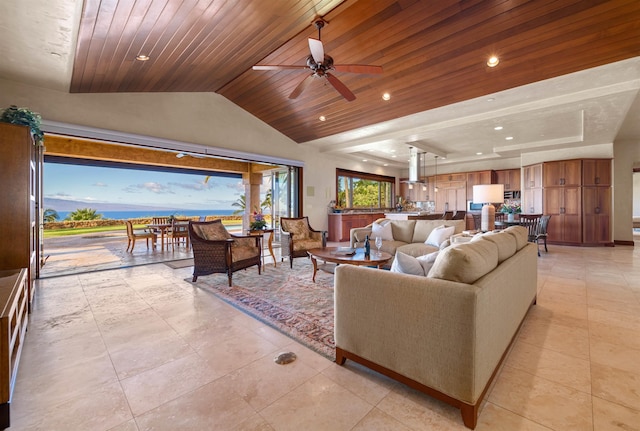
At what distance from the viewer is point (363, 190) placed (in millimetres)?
10531

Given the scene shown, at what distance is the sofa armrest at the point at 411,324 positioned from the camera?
4.41 feet

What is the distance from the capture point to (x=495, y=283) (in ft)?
5.09

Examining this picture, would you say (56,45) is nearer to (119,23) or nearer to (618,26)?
(119,23)

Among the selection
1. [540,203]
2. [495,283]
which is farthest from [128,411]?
[540,203]

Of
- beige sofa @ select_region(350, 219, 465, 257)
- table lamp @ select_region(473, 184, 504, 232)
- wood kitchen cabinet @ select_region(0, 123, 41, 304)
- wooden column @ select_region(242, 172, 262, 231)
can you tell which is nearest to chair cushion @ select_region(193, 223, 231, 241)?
wood kitchen cabinet @ select_region(0, 123, 41, 304)

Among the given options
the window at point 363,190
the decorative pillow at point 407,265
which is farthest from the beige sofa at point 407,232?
the window at point 363,190

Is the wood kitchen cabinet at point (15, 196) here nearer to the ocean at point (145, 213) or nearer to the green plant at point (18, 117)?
the green plant at point (18, 117)

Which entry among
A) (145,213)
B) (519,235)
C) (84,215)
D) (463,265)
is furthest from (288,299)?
(145,213)

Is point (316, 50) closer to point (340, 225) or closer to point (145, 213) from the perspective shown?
point (340, 225)

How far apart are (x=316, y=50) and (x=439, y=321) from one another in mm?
2769

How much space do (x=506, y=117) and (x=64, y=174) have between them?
585 inches

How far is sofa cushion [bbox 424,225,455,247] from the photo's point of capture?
414cm

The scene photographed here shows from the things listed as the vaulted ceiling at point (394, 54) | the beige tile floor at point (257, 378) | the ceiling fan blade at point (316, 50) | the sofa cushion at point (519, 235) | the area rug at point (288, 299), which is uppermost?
the vaulted ceiling at point (394, 54)

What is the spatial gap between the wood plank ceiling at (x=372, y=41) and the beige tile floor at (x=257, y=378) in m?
2.91
